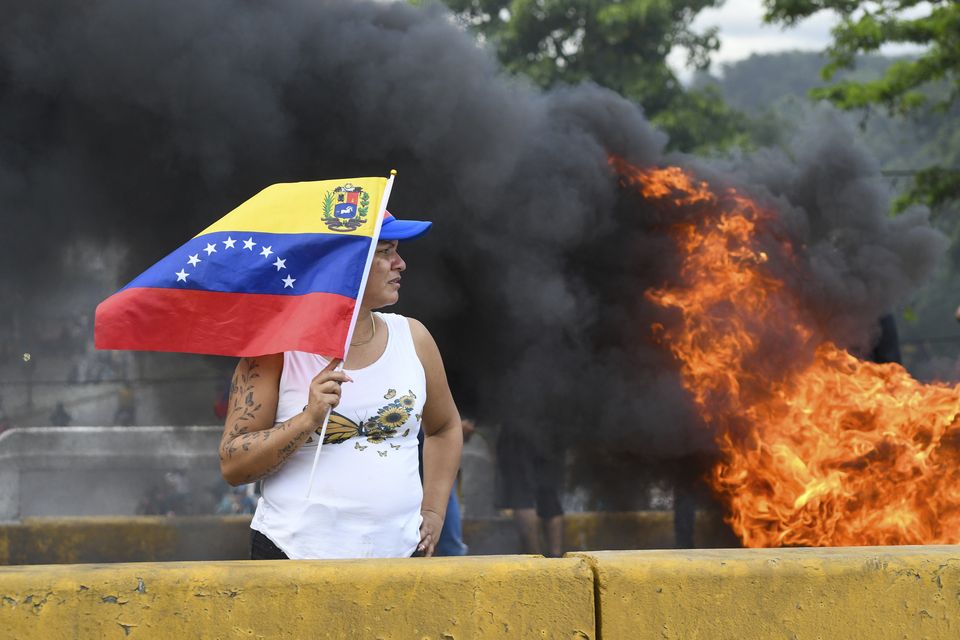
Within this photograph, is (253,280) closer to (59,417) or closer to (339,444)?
(339,444)

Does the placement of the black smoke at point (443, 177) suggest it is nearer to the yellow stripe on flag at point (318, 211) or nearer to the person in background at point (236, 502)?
the person in background at point (236, 502)

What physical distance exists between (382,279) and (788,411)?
4.58m

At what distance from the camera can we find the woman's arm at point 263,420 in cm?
298

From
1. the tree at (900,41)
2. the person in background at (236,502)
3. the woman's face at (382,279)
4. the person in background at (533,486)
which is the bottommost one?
the person in background at (236,502)

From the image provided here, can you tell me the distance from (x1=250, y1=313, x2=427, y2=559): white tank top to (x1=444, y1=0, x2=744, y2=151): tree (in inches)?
703

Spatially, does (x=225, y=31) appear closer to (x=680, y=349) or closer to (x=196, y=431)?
(x=680, y=349)

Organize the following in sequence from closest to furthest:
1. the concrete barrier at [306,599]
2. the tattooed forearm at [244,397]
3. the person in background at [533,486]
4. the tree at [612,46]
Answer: the concrete barrier at [306,599] < the tattooed forearm at [244,397] < the person in background at [533,486] < the tree at [612,46]

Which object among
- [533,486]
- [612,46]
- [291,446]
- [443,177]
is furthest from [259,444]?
[612,46]

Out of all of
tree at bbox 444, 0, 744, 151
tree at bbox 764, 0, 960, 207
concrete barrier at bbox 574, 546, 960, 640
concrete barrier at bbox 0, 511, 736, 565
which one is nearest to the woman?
concrete barrier at bbox 574, 546, 960, 640

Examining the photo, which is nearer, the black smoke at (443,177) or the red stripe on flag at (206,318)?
the red stripe on flag at (206,318)

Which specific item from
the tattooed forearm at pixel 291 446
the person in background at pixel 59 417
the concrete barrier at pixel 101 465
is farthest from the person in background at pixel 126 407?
the tattooed forearm at pixel 291 446

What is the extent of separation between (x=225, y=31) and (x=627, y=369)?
3779mm

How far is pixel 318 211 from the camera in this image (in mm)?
3316

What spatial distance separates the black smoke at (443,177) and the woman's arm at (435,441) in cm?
451
